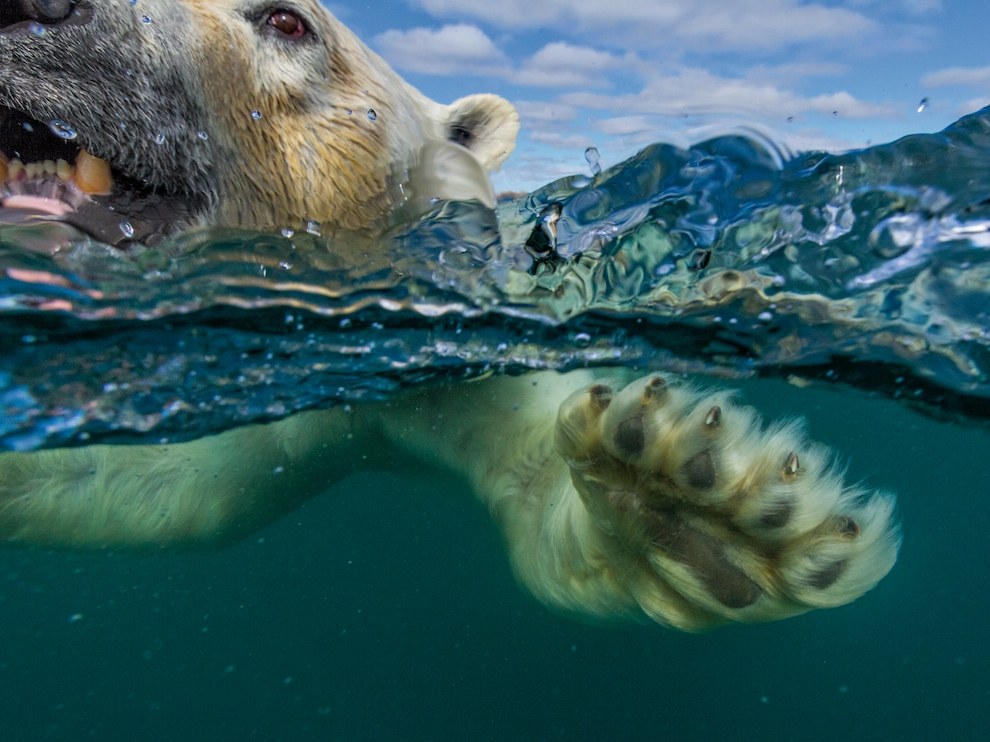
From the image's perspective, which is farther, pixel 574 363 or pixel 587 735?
pixel 587 735

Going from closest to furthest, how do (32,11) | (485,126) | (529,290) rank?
(32,11) → (529,290) → (485,126)

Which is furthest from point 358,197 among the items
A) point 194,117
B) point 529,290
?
point 529,290

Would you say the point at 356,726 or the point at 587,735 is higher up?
the point at 587,735

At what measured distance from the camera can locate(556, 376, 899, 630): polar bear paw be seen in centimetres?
198

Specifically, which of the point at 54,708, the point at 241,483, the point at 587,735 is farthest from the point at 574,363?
the point at 54,708

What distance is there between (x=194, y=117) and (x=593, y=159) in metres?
1.45

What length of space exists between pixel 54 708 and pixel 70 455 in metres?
26.3

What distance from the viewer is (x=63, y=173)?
2178mm

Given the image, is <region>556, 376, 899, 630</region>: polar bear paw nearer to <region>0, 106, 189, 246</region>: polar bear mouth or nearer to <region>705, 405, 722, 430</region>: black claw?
<region>705, 405, 722, 430</region>: black claw

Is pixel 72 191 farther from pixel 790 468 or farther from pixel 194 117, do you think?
pixel 790 468

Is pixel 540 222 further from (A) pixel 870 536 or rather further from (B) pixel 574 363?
(A) pixel 870 536

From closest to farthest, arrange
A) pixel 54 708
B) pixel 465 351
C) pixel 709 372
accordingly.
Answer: pixel 465 351, pixel 709 372, pixel 54 708

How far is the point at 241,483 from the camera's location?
413cm

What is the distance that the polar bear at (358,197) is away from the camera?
197cm
